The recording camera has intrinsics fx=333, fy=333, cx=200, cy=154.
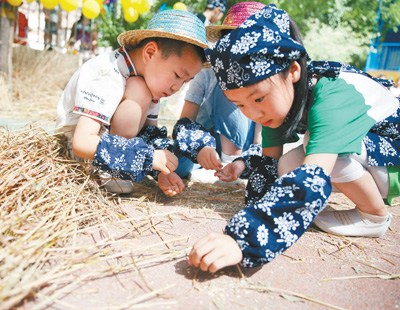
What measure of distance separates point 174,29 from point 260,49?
0.70 m

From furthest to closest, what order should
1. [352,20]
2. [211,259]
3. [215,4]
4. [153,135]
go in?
[352,20], [215,4], [153,135], [211,259]

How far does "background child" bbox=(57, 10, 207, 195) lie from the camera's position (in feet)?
5.27

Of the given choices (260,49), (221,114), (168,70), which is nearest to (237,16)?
(221,114)

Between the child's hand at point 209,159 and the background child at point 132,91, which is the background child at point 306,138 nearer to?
the child's hand at point 209,159

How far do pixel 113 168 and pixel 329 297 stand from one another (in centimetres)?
105

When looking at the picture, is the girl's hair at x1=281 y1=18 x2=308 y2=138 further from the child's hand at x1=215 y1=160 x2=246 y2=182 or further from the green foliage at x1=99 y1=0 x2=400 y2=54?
the green foliage at x1=99 y1=0 x2=400 y2=54

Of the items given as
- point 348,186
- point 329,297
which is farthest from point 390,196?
point 329,297

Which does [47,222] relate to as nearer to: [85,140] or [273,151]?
[85,140]

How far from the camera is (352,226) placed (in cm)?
159

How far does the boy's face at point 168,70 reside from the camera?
5.97ft

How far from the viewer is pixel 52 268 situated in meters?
1.04

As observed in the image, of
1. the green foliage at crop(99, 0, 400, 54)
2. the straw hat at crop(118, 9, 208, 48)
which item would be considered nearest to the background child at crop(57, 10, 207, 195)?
the straw hat at crop(118, 9, 208, 48)

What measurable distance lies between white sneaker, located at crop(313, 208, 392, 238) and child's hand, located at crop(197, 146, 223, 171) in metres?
0.61

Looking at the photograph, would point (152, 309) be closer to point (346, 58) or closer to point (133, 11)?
point (133, 11)
